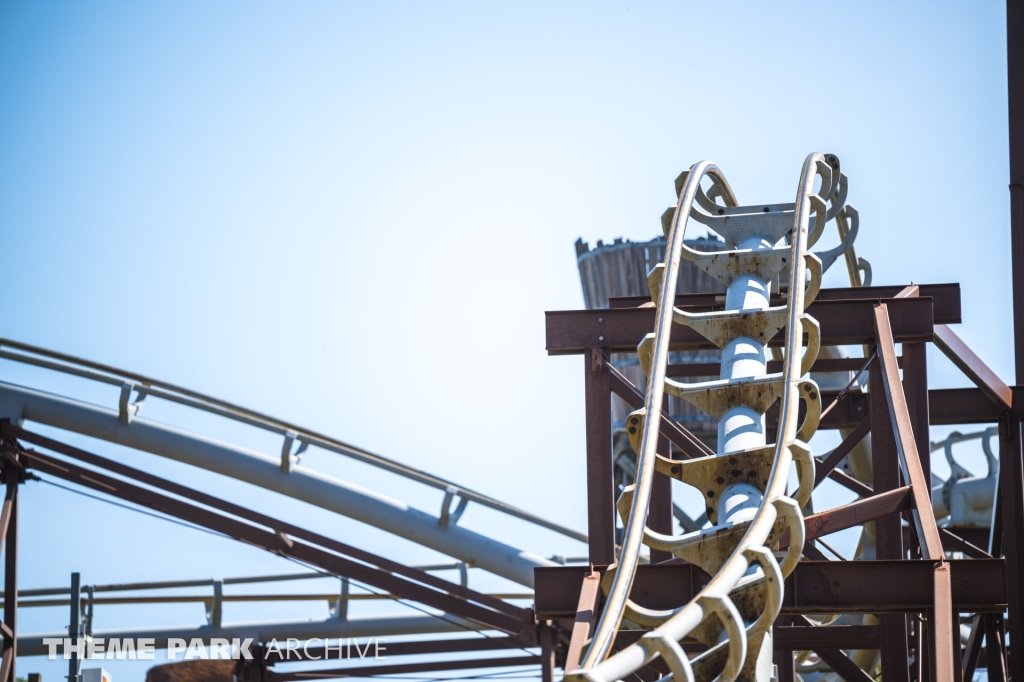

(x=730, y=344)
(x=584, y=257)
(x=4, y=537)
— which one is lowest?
(x=4, y=537)

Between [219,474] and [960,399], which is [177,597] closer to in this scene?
[219,474]

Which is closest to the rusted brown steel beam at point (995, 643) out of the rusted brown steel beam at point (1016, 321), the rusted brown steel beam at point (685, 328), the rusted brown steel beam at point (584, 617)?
the rusted brown steel beam at point (1016, 321)

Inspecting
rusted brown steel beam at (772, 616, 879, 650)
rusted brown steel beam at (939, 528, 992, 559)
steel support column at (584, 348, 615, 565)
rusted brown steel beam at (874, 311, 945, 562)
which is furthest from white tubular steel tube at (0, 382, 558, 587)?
rusted brown steel beam at (874, 311, 945, 562)

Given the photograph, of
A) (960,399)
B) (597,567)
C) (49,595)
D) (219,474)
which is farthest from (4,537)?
(960,399)

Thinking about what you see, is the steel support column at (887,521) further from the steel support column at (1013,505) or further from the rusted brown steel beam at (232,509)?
the rusted brown steel beam at (232,509)

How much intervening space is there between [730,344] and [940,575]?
1.95 m

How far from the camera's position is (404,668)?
13453 millimetres

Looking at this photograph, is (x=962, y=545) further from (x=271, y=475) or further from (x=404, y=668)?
(x=271, y=475)

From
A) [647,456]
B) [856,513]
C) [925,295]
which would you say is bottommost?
[856,513]

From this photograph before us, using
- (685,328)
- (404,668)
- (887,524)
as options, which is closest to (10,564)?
(404,668)

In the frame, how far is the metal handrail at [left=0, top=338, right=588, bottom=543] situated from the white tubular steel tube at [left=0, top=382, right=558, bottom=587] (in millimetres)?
311

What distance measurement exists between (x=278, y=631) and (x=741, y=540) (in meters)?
10.4

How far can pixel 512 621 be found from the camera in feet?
43.3

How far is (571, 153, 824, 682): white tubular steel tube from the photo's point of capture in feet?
17.5
